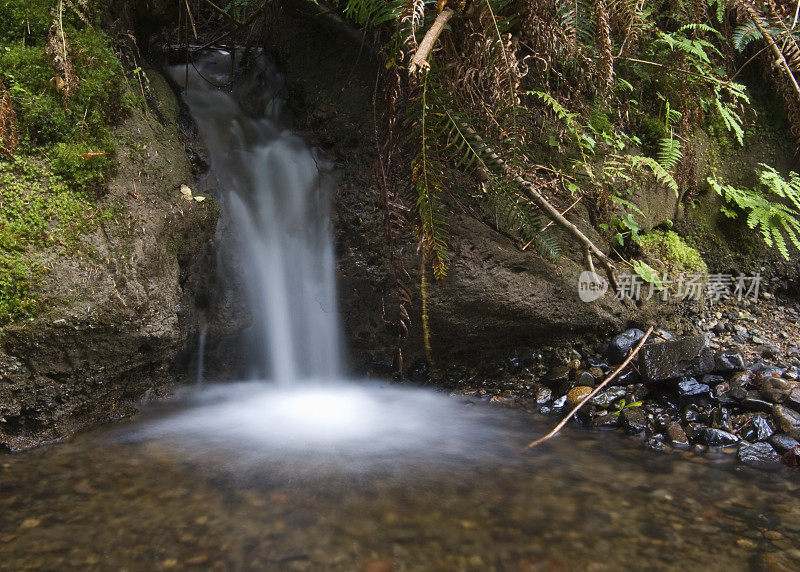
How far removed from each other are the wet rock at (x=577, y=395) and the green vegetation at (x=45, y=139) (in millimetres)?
3153

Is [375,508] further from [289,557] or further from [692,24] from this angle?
[692,24]

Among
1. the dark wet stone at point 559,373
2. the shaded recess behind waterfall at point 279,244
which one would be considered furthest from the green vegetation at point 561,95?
the shaded recess behind waterfall at point 279,244

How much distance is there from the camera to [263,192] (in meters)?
4.17

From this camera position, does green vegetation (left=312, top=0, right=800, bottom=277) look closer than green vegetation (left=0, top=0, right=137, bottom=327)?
No

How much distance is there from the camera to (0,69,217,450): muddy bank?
271cm

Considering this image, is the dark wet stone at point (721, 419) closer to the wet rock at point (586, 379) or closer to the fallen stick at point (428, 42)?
the wet rock at point (586, 379)

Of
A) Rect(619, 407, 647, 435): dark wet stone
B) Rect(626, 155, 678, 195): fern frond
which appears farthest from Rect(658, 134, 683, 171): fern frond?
Rect(619, 407, 647, 435): dark wet stone

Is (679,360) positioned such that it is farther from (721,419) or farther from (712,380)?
(721,419)

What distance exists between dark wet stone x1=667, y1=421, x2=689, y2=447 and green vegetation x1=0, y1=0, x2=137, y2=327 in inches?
139

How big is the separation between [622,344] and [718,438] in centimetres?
99

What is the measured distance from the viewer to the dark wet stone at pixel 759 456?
2838 mm

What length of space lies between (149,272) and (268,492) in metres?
1.49

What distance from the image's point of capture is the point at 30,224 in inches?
106

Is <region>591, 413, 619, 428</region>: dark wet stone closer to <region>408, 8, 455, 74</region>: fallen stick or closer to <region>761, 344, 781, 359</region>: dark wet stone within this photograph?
<region>761, 344, 781, 359</region>: dark wet stone
